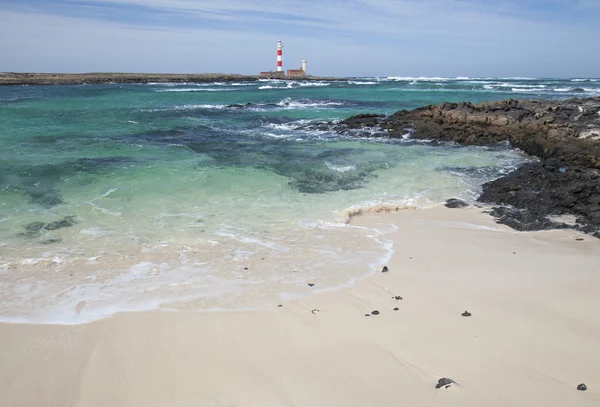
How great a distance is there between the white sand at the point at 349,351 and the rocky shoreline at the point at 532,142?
2729 mm

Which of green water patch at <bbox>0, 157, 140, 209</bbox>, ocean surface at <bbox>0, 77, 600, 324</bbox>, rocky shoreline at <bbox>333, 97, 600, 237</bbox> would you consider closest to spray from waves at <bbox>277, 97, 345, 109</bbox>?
rocky shoreline at <bbox>333, 97, 600, 237</bbox>

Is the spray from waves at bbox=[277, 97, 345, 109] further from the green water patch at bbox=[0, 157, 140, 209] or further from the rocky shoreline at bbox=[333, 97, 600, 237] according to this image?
the green water patch at bbox=[0, 157, 140, 209]

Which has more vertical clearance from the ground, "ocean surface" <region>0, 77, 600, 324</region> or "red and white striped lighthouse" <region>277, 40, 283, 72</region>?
"red and white striped lighthouse" <region>277, 40, 283, 72</region>

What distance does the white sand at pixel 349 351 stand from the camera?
2.83 meters

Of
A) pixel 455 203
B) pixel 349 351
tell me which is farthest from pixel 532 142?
pixel 349 351

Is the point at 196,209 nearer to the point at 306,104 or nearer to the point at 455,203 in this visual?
the point at 455,203

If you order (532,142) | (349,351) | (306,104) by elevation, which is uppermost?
(306,104)

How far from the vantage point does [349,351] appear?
3.30 metres

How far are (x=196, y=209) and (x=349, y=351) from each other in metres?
4.48

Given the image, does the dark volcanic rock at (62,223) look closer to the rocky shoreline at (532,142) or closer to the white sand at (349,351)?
the white sand at (349,351)

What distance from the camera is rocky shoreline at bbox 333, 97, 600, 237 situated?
22.8ft

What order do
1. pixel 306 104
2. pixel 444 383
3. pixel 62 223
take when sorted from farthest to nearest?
pixel 306 104 → pixel 62 223 → pixel 444 383

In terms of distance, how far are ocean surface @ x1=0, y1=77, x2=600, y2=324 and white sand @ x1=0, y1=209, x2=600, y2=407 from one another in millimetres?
382

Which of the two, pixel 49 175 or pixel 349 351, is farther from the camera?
pixel 49 175
